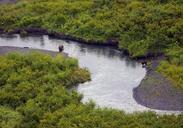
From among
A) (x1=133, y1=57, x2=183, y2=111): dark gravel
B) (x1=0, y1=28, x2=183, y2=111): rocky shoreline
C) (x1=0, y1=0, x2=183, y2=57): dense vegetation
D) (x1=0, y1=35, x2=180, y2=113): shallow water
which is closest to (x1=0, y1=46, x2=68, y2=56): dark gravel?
(x1=0, y1=35, x2=180, y2=113): shallow water

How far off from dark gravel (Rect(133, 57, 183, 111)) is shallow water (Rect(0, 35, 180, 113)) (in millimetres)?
642

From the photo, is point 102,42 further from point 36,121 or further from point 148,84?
point 36,121

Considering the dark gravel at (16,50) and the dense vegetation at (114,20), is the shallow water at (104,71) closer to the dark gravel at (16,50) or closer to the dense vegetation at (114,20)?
the dense vegetation at (114,20)

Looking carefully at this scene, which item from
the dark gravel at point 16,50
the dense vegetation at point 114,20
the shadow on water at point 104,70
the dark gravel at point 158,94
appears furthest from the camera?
the dark gravel at point 16,50

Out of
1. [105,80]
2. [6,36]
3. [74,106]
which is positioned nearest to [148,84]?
[105,80]

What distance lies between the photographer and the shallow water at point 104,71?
4441 centimetres

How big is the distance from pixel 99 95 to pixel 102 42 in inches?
544

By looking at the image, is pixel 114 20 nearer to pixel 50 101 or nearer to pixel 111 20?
pixel 111 20

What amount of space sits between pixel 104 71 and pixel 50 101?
34.3 ft

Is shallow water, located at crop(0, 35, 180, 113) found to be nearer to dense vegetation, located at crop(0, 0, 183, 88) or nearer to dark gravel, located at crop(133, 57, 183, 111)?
dark gravel, located at crop(133, 57, 183, 111)

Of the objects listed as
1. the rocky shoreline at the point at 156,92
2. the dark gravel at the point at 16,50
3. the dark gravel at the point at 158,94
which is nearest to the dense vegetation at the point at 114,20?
the rocky shoreline at the point at 156,92

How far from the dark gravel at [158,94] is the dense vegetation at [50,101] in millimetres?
4473

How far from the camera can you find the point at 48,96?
139ft

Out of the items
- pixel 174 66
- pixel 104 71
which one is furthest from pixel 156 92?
pixel 104 71
